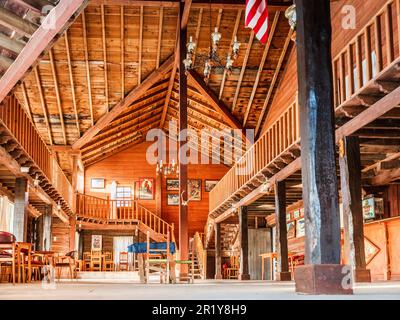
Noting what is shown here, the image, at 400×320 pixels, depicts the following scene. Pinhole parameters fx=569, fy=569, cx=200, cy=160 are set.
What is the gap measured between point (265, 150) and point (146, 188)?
14.3 m

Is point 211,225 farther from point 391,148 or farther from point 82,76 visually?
point 391,148

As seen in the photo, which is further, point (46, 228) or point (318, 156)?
point (46, 228)

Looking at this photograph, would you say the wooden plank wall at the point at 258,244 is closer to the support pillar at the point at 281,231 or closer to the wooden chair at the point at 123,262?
the wooden chair at the point at 123,262

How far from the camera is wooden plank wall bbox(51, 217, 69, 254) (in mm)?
23128

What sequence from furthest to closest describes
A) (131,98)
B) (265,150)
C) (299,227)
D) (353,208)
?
(131,98) → (299,227) → (265,150) → (353,208)

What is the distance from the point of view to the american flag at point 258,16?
9.60 m

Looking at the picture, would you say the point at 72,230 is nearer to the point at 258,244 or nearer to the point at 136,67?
the point at 258,244

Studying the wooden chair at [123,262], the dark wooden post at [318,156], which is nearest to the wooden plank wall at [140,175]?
the wooden chair at [123,262]

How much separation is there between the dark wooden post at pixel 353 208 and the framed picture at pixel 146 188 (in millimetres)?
18788

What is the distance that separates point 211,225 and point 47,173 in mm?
8890

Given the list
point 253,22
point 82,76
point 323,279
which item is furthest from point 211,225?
point 323,279

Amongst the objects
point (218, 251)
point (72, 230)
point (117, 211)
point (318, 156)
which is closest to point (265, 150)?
point (218, 251)

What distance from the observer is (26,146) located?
39.5ft

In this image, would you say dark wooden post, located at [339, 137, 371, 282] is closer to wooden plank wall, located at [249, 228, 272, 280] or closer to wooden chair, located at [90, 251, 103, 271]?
wooden plank wall, located at [249, 228, 272, 280]
